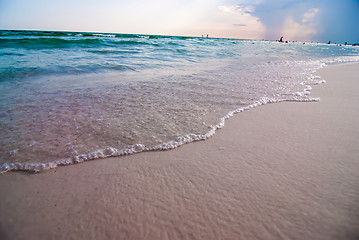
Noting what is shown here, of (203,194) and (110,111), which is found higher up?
(110,111)

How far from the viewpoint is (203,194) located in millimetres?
1486

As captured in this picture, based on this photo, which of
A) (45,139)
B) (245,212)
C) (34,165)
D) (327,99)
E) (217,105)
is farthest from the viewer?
(327,99)

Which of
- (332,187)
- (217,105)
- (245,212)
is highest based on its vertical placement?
(217,105)

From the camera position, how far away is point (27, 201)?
142 cm

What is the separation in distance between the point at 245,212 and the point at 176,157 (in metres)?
0.86

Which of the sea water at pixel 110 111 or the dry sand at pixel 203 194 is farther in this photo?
the sea water at pixel 110 111

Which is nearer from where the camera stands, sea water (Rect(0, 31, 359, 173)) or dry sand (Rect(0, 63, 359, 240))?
dry sand (Rect(0, 63, 359, 240))

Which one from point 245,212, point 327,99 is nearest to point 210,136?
point 245,212

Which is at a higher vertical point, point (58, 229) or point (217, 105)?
point (217, 105)

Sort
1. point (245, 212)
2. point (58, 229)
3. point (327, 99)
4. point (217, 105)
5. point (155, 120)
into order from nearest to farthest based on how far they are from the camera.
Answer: point (58, 229), point (245, 212), point (155, 120), point (217, 105), point (327, 99)

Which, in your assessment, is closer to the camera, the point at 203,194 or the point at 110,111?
the point at 203,194

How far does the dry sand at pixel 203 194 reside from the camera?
122 cm

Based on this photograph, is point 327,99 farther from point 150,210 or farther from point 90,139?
point 90,139

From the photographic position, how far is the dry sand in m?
1.22
